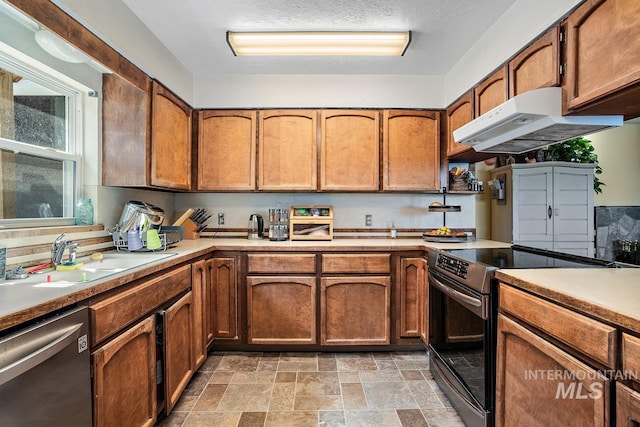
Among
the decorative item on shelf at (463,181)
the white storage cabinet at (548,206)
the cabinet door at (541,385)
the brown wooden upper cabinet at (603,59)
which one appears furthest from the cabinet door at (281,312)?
the white storage cabinet at (548,206)

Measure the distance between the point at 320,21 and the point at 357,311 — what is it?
2088mm

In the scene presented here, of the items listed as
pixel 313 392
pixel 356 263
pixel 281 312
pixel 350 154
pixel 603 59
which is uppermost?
pixel 603 59

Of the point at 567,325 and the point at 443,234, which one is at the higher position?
the point at 443,234

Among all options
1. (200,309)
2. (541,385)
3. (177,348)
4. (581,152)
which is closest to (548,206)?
(581,152)

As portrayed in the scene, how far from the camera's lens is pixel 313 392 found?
6.32 ft

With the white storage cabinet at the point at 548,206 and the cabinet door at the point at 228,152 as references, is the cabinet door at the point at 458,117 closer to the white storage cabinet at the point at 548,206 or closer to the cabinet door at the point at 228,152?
the white storage cabinet at the point at 548,206

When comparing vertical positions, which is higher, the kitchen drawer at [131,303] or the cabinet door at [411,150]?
the cabinet door at [411,150]

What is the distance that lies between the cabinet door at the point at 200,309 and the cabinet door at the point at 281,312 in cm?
32

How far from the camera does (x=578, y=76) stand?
1360mm

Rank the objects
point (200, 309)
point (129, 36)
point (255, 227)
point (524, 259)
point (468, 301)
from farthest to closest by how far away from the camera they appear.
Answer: point (255, 227), point (200, 309), point (129, 36), point (524, 259), point (468, 301)

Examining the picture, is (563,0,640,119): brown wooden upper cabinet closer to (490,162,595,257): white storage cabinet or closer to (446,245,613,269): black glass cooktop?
(446,245,613,269): black glass cooktop

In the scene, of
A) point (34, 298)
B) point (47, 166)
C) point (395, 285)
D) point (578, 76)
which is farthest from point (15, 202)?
point (578, 76)

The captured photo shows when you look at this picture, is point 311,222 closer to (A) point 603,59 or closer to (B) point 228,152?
(B) point 228,152

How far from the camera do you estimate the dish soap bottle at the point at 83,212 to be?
1.90 m
